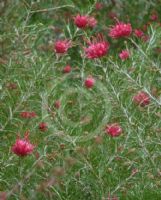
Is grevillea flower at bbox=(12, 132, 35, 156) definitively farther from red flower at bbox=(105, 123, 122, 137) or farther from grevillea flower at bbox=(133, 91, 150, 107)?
grevillea flower at bbox=(133, 91, 150, 107)

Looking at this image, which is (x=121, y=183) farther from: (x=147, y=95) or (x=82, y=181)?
(x=147, y=95)

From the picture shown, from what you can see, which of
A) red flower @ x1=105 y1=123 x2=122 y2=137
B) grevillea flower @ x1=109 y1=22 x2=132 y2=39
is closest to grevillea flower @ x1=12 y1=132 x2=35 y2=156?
A: red flower @ x1=105 y1=123 x2=122 y2=137

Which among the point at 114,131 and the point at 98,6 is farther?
the point at 98,6

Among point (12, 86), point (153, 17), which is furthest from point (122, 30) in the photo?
point (153, 17)

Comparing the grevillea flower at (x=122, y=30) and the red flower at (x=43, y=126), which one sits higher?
the grevillea flower at (x=122, y=30)

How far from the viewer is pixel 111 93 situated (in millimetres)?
3236

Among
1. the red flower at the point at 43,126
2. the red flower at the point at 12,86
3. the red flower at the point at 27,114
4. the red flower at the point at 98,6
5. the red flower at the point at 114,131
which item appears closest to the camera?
the red flower at the point at 114,131

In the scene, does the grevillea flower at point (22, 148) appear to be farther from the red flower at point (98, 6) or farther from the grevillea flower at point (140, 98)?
the red flower at point (98, 6)

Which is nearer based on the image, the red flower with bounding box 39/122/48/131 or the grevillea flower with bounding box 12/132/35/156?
the grevillea flower with bounding box 12/132/35/156

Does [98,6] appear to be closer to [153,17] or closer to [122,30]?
[153,17]

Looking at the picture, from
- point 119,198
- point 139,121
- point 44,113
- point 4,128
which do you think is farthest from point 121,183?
point 4,128

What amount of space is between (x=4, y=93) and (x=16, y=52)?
635 mm

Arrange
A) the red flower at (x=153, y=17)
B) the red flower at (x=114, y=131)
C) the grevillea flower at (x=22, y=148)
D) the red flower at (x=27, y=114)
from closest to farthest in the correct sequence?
the grevillea flower at (x=22, y=148)
the red flower at (x=114, y=131)
the red flower at (x=27, y=114)
the red flower at (x=153, y=17)

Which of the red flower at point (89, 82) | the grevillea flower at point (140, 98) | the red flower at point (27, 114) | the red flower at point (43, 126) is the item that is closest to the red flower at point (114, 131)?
the grevillea flower at point (140, 98)
